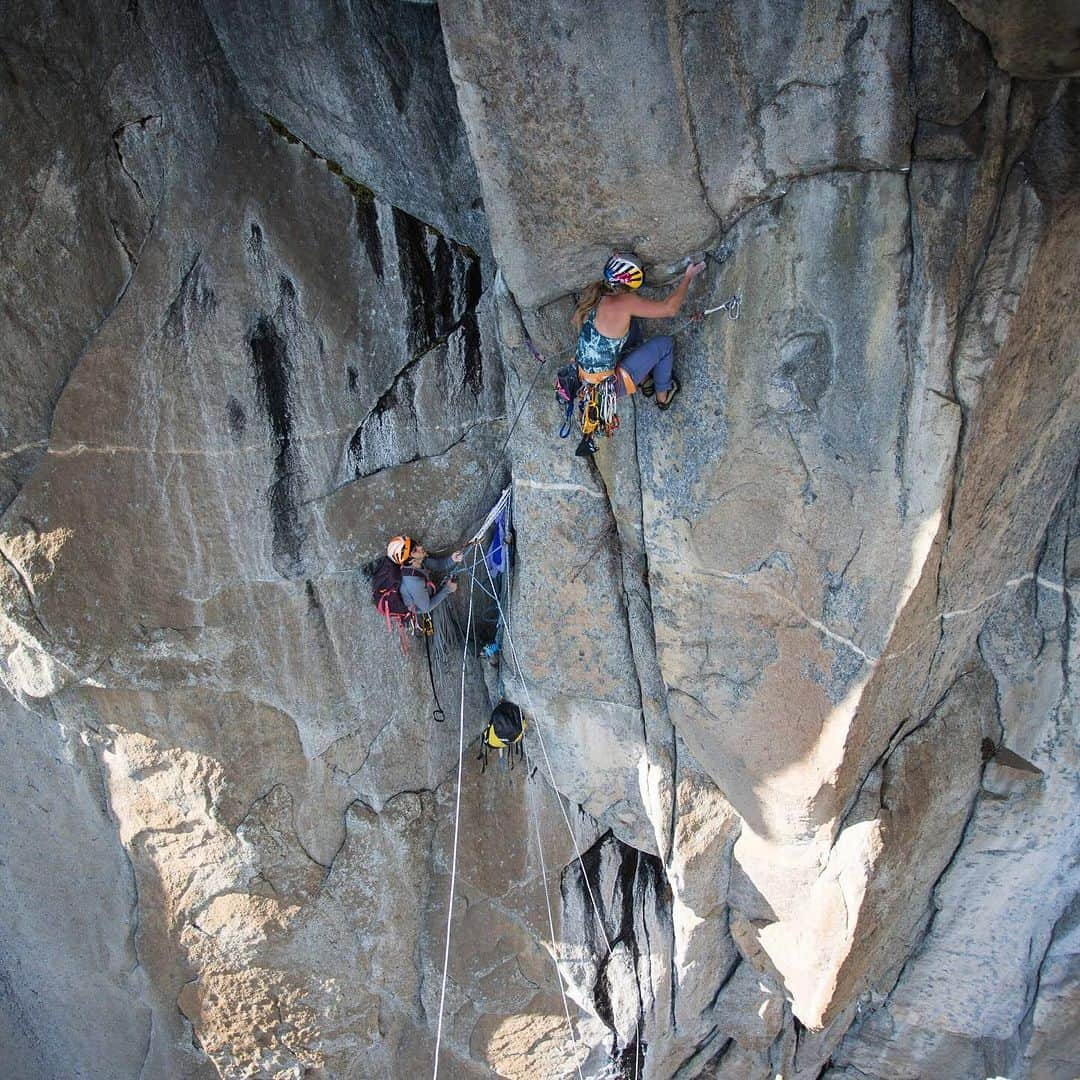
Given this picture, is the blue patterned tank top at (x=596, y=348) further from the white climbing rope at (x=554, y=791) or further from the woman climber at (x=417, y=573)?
the white climbing rope at (x=554, y=791)

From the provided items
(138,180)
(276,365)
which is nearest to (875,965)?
(276,365)

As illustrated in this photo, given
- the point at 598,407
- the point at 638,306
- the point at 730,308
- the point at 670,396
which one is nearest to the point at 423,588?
the point at 598,407

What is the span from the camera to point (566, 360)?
439 centimetres

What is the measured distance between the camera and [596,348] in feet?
12.9

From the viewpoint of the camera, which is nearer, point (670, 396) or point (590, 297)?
point (590, 297)

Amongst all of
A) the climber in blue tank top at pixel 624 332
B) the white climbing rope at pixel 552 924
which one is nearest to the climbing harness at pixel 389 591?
the white climbing rope at pixel 552 924

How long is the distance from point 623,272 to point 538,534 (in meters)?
1.65

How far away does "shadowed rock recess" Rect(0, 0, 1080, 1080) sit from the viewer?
3.54 m

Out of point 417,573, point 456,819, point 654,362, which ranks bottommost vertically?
point 456,819

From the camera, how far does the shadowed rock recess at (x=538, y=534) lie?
11.6 feet

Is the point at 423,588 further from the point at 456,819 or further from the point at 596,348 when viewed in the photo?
the point at 456,819

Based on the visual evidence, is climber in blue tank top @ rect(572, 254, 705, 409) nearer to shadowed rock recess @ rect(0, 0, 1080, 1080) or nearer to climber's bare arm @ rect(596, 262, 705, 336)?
climber's bare arm @ rect(596, 262, 705, 336)

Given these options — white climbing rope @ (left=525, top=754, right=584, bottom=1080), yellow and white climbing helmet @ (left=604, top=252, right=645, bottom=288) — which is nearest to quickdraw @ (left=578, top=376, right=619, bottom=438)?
yellow and white climbing helmet @ (left=604, top=252, right=645, bottom=288)

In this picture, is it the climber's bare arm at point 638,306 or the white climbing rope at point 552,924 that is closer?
the climber's bare arm at point 638,306
